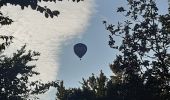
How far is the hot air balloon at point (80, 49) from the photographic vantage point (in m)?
33.0

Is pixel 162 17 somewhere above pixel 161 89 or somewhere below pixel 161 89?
above

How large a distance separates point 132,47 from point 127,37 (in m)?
1.03

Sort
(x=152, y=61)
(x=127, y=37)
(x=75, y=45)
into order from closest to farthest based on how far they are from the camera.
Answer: (x=152, y=61), (x=127, y=37), (x=75, y=45)

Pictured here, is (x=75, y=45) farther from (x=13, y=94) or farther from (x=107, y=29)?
(x=13, y=94)

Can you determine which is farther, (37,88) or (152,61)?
(37,88)

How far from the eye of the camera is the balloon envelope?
33.0 m

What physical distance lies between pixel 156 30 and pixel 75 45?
27.4ft

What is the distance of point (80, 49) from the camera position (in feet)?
110

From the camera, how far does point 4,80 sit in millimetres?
31453

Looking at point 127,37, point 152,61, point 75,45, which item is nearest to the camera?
point 152,61

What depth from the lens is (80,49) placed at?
33594mm

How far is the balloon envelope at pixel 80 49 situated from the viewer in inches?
1300

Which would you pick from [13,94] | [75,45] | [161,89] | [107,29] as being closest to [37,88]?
[13,94]

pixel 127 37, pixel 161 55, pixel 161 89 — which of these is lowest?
pixel 161 89
